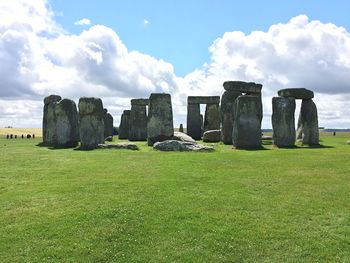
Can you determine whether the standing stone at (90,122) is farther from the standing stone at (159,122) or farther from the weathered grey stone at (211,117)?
the weathered grey stone at (211,117)

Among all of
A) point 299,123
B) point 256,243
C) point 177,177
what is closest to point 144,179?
point 177,177

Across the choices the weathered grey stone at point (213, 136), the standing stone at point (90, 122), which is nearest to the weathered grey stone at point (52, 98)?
the standing stone at point (90, 122)

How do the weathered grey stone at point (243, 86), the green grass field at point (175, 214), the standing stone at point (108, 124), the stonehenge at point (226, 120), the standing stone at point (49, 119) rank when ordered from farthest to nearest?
the standing stone at point (108, 124)
the standing stone at point (49, 119)
the weathered grey stone at point (243, 86)
the stonehenge at point (226, 120)
the green grass field at point (175, 214)

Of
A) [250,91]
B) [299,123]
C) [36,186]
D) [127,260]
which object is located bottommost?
[127,260]

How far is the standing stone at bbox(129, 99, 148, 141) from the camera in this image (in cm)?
4391

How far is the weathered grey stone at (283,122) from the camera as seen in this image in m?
29.7

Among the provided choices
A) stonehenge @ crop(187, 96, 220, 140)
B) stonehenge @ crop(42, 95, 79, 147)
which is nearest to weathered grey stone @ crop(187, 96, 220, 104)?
stonehenge @ crop(187, 96, 220, 140)

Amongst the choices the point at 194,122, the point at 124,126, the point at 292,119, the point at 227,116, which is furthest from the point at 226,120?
the point at 124,126

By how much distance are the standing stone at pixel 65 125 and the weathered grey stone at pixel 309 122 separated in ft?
50.2

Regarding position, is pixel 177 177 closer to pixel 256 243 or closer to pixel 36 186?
pixel 36 186

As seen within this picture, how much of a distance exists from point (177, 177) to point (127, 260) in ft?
22.7

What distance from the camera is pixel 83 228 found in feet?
Result: 36.3

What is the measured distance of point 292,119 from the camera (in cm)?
2984

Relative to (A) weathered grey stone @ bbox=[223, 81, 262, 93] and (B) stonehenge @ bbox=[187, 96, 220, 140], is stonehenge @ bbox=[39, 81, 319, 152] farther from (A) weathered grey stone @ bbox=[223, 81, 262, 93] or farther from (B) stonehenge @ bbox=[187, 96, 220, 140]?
(B) stonehenge @ bbox=[187, 96, 220, 140]
